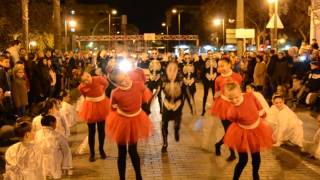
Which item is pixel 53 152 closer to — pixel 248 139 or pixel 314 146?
pixel 248 139

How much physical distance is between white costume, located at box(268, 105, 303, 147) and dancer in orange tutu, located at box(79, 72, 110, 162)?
368 centimetres

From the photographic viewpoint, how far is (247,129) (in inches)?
302

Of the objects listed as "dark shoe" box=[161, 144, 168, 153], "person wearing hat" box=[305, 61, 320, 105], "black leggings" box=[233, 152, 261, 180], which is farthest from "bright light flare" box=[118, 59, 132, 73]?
"person wearing hat" box=[305, 61, 320, 105]

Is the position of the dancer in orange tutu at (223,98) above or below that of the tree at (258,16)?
below

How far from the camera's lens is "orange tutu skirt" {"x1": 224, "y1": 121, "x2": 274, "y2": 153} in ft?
25.0

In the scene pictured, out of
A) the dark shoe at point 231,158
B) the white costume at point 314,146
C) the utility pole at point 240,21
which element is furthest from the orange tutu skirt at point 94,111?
the utility pole at point 240,21

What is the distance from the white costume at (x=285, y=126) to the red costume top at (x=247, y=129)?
3.31 m

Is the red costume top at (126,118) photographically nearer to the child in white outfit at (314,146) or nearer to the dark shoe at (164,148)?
the dark shoe at (164,148)

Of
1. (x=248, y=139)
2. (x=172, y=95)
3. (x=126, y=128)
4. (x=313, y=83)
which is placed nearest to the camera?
(x=248, y=139)

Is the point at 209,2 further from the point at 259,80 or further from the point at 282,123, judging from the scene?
the point at 282,123

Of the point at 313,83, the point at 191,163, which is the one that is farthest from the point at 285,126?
the point at 313,83

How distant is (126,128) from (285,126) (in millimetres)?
4425

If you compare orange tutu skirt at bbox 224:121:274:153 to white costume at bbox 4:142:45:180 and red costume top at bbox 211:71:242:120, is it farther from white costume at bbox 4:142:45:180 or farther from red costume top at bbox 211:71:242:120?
white costume at bbox 4:142:45:180

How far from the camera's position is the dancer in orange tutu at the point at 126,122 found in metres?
7.90
